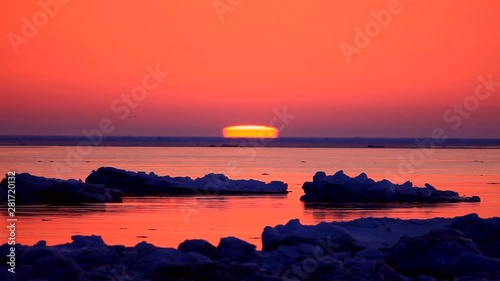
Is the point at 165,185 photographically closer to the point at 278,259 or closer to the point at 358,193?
the point at 358,193

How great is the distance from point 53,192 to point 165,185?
6207 millimetres

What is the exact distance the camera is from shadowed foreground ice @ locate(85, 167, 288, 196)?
3225 centimetres

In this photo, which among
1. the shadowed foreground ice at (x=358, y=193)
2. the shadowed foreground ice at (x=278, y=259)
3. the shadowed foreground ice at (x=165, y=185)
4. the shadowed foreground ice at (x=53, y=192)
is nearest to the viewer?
the shadowed foreground ice at (x=278, y=259)

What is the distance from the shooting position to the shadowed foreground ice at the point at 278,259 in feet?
39.8

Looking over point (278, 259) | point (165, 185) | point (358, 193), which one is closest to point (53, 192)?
point (165, 185)

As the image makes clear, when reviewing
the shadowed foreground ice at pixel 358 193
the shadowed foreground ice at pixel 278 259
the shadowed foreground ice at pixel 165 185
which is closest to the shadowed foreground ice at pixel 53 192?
the shadowed foreground ice at pixel 165 185

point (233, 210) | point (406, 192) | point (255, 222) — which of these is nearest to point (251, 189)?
point (406, 192)

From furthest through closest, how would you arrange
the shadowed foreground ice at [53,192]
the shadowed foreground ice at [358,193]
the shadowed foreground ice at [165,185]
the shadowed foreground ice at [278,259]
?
the shadowed foreground ice at [165,185] → the shadowed foreground ice at [358,193] → the shadowed foreground ice at [53,192] → the shadowed foreground ice at [278,259]

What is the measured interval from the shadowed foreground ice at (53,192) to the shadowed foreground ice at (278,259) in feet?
42.4

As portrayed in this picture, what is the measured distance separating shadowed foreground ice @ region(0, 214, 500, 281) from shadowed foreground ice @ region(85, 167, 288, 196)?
1717 cm

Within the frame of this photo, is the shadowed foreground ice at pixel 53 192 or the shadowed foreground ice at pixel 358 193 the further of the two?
the shadowed foreground ice at pixel 358 193

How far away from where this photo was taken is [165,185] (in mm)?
32562

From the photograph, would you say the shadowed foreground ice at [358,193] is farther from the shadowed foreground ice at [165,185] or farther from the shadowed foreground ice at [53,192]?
the shadowed foreground ice at [53,192]

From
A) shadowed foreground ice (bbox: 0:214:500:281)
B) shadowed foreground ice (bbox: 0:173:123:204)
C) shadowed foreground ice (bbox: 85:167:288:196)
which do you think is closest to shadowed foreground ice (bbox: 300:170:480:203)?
shadowed foreground ice (bbox: 85:167:288:196)
